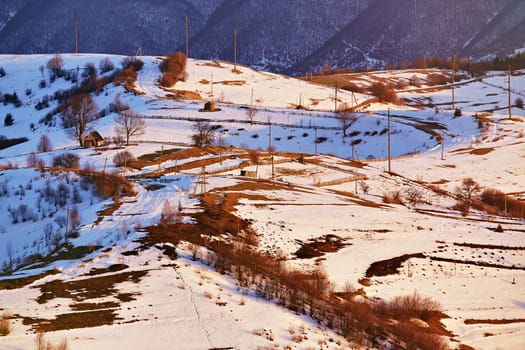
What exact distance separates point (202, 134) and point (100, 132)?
48.4 ft

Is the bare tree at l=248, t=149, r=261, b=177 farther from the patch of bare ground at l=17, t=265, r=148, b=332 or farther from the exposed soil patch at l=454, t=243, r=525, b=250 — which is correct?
the patch of bare ground at l=17, t=265, r=148, b=332

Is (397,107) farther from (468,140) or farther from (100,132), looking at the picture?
(100,132)

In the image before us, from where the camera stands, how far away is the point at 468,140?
84.1 m

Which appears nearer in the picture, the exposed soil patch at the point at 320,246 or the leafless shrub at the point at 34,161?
the exposed soil patch at the point at 320,246

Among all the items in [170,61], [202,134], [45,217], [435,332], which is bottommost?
[435,332]

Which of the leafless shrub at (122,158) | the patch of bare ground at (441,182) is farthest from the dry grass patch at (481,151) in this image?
the leafless shrub at (122,158)

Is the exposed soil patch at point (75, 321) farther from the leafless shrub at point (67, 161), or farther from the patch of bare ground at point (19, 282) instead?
the leafless shrub at point (67, 161)

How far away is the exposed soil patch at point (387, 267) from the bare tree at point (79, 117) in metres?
49.7

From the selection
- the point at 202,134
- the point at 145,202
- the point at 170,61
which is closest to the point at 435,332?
the point at 145,202

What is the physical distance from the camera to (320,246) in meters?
39.0

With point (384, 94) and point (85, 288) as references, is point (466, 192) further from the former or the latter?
point (384, 94)

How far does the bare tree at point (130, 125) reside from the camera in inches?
3126

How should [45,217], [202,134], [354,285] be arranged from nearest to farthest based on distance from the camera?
1. [354,285]
2. [45,217]
3. [202,134]

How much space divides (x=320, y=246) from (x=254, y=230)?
3960 millimetres
